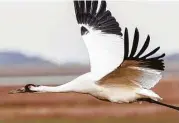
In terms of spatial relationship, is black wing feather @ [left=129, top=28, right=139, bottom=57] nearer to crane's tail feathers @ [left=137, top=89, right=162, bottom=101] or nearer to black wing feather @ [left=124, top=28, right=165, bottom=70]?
black wing feather @ [left=124, top=28, right=165, bottom=70]

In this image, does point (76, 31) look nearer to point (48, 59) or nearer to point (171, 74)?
point (48, 59)

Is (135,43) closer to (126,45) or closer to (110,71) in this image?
(126,45)

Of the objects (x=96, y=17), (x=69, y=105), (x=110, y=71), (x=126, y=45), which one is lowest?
(x=69, y=105)

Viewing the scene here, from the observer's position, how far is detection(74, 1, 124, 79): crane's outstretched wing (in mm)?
2506

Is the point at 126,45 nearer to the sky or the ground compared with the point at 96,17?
nearer to the ground

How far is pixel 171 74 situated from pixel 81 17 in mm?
444

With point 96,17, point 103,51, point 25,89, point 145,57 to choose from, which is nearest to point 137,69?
point 145,57

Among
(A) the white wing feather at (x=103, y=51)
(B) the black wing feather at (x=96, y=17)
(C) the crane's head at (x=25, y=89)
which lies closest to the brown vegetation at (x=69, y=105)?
(C) the crane's head at (x=25, y=89)

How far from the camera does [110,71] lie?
2502 millimetres

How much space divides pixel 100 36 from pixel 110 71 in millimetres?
159

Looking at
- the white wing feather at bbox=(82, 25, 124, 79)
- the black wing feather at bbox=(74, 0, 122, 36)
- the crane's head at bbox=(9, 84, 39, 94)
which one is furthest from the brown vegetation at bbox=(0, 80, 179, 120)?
the black wing feather at bbox=(74, 0, 122, 36)

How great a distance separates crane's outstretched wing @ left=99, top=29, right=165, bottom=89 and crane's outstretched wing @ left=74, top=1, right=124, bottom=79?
0.03 m

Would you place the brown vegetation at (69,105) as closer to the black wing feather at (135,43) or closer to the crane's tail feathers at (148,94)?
the crane's tail feathers at (148,94)

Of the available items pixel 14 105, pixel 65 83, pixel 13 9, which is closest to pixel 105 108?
pixel 65 83
